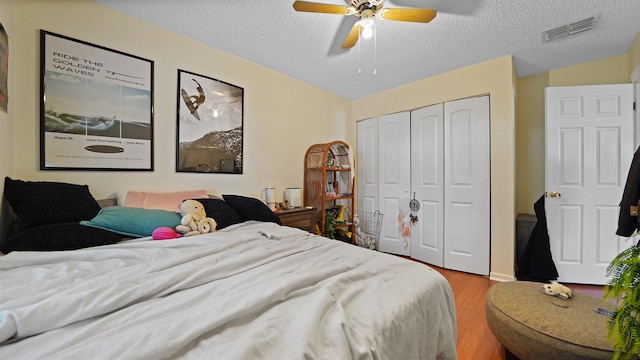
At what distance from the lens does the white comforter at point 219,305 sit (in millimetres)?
553

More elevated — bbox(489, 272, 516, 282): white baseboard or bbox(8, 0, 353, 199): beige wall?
bbox(8, 0, 353, 199): beige wall

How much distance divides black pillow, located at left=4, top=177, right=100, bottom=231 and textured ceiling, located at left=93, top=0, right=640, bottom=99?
1.46 meters

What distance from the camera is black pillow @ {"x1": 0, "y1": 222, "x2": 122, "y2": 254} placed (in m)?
1.19

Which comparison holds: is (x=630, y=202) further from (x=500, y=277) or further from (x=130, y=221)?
(x=130, y=221)

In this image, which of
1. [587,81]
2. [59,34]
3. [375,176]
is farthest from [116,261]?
[587,81]

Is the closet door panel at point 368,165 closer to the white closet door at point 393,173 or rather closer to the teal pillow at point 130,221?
the white closet door at point 393,173

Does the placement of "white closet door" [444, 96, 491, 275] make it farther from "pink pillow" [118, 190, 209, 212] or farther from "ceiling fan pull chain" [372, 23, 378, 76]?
"pink pillow" [118, 190, 209, 212]

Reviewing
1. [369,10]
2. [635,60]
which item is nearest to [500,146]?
[635,60]

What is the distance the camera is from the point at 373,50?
2.50m

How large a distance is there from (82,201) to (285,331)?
1735 millimetres

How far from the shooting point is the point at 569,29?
209 centimetres

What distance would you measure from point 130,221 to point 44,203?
1.54 ft

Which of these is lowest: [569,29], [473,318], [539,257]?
[473,318]

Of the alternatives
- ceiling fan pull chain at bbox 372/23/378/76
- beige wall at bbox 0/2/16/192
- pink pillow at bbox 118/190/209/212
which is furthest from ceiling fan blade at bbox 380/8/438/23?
beige wall at bbox 0/2/16/192
